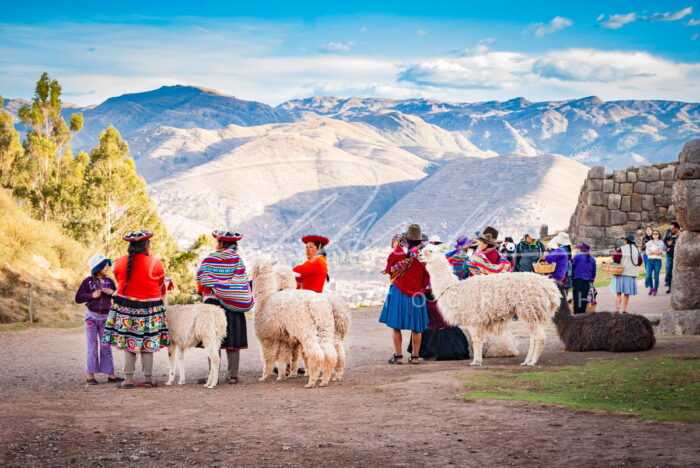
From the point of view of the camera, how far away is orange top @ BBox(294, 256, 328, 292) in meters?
9.38

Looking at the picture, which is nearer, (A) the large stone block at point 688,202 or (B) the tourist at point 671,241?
(A) the large stone block at point 688,202

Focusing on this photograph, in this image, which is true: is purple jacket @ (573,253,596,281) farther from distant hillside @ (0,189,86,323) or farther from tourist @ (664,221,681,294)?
distant hillside @ (0,189,86,323)

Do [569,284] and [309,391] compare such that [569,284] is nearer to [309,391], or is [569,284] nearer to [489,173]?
[309,391]

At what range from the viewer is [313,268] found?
9.38m

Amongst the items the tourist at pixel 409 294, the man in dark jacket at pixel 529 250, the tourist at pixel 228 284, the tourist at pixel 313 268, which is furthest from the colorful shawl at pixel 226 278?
the man in dark jacket at pixel 529 250

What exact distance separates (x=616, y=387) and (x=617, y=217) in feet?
75.5

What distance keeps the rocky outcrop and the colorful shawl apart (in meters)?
6.54

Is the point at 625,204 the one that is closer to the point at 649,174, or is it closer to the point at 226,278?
the point at 649,174

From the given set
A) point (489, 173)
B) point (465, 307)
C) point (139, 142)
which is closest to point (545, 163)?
point (489, 173)

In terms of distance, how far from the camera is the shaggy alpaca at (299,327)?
8320 mm

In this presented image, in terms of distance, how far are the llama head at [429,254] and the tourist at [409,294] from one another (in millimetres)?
175

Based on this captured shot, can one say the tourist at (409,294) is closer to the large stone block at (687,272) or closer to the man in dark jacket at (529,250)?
the man in dark jacket at (529,250)

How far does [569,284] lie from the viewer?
14.0 meters

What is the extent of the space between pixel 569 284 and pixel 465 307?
5.18 meters
